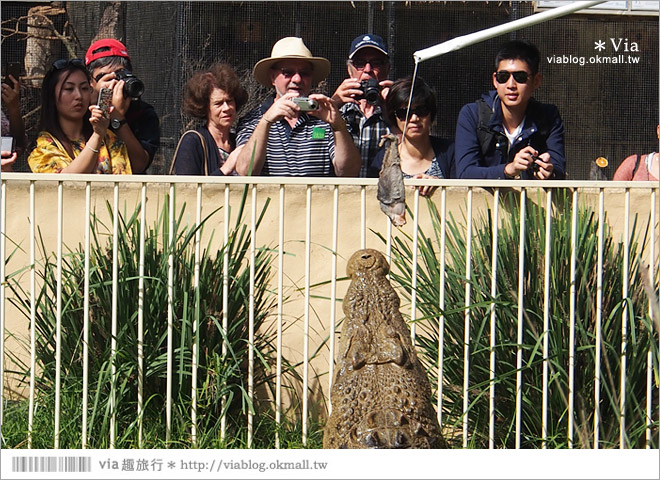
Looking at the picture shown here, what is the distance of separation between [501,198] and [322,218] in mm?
803

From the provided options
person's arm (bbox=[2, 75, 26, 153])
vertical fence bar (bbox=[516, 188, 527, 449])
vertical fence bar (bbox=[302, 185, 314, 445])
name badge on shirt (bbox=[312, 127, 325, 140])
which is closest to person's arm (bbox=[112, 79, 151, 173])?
person's arm (bbox=[2, 75, 26, 153])

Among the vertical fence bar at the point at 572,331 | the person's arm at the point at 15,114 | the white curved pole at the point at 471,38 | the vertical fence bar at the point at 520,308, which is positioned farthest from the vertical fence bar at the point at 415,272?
the person's arm at the point at 15,114

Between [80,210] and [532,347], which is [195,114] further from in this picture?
[532,347]

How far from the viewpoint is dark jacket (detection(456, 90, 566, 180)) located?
16.7ft

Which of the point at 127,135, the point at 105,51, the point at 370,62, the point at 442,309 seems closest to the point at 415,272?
the point at 442,309

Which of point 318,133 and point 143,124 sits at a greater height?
point 143,124

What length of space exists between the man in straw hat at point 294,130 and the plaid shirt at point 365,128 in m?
0.26

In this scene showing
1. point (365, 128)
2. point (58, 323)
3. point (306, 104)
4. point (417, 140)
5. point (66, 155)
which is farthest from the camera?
point (365, 128)

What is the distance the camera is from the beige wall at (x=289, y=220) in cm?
448

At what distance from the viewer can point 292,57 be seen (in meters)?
5.28

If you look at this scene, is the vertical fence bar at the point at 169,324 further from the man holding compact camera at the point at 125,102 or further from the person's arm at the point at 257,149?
the man holding compact camera at the point at 125,102

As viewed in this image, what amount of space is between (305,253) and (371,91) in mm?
1236

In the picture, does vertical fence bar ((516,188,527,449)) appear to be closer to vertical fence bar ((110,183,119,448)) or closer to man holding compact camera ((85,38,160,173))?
vertical fence bar ((110,183,119,448))

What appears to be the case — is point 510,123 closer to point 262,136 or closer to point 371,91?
point 371,91
